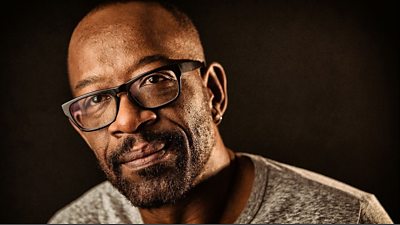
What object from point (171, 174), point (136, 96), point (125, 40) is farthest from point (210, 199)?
point (125, 40)

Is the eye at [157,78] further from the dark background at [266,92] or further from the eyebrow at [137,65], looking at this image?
the dark background at [266,92]

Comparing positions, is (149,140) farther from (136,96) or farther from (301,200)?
(301,200)

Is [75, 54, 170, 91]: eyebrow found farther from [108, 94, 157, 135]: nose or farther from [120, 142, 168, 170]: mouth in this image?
[120, 142, 168, 170]: mouth

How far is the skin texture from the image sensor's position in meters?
1.40

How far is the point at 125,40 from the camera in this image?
55.5 inches

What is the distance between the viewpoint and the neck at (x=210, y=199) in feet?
5.16

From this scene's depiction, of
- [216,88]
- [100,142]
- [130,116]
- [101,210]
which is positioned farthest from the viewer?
[101,210]

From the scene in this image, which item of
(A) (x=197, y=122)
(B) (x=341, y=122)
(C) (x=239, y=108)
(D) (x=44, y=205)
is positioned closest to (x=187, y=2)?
(C) (x=239, y=108)

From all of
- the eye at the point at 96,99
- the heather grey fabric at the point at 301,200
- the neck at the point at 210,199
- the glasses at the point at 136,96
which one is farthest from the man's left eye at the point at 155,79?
the heather grey fabric at the point at 301,200

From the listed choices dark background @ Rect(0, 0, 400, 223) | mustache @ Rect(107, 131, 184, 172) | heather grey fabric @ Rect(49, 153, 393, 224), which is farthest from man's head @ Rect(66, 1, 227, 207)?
dark background @ Rect(0, 0, 400, 223)

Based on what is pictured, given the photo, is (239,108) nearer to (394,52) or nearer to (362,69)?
(362,69)

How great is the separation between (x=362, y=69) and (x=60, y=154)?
1.12 metres

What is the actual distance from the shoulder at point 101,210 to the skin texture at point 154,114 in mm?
205

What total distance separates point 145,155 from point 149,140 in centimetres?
5
